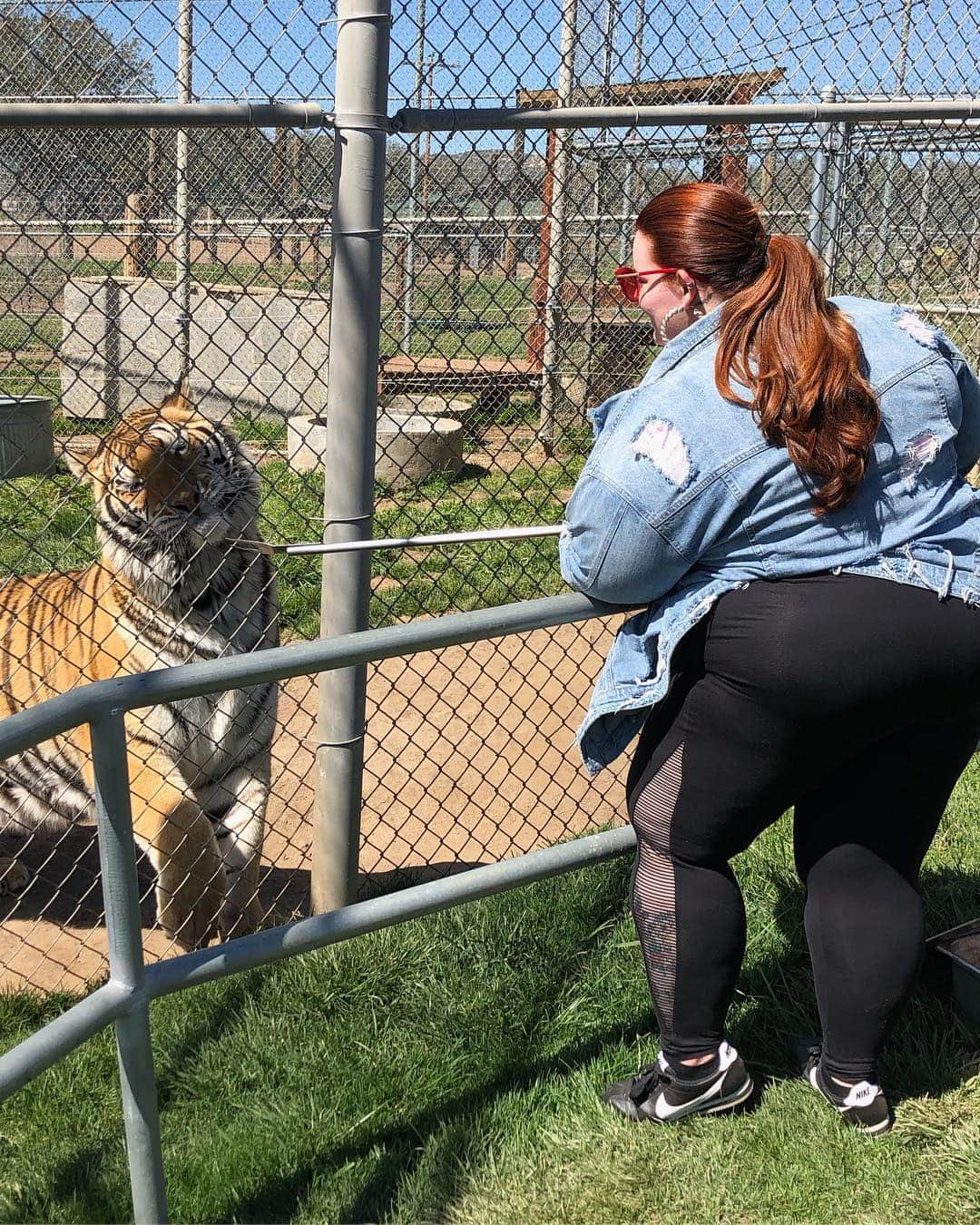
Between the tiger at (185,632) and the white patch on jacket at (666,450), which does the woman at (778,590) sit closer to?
the white patch on jacket at (666,450)

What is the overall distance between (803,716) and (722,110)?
1487 millimetres

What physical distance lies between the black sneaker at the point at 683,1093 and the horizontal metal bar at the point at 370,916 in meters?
0.44

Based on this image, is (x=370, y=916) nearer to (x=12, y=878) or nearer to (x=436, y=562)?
(x=12, y=878)

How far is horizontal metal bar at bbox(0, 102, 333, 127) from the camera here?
6.35ft

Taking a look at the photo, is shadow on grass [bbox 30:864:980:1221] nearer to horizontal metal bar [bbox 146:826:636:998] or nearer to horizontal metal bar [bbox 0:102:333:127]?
horizontal metal bar [bbox 146:826:636:998]

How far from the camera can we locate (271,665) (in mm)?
1852

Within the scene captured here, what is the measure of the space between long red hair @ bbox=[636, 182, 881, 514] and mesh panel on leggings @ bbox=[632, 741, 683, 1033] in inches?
23.2

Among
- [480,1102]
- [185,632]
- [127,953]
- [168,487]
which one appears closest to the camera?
[127,953]

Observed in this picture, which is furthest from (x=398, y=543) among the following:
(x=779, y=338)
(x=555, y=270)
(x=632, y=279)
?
(x=555, y=270)

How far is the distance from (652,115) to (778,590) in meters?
1.25

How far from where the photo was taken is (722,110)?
2629 mm

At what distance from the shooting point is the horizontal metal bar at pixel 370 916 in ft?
6.46

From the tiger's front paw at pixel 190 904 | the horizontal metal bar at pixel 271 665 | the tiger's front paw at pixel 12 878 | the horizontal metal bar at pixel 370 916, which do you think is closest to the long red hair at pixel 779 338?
the horizontal metal bar at pixel 271 665

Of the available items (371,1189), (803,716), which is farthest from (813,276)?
(371,1189)
